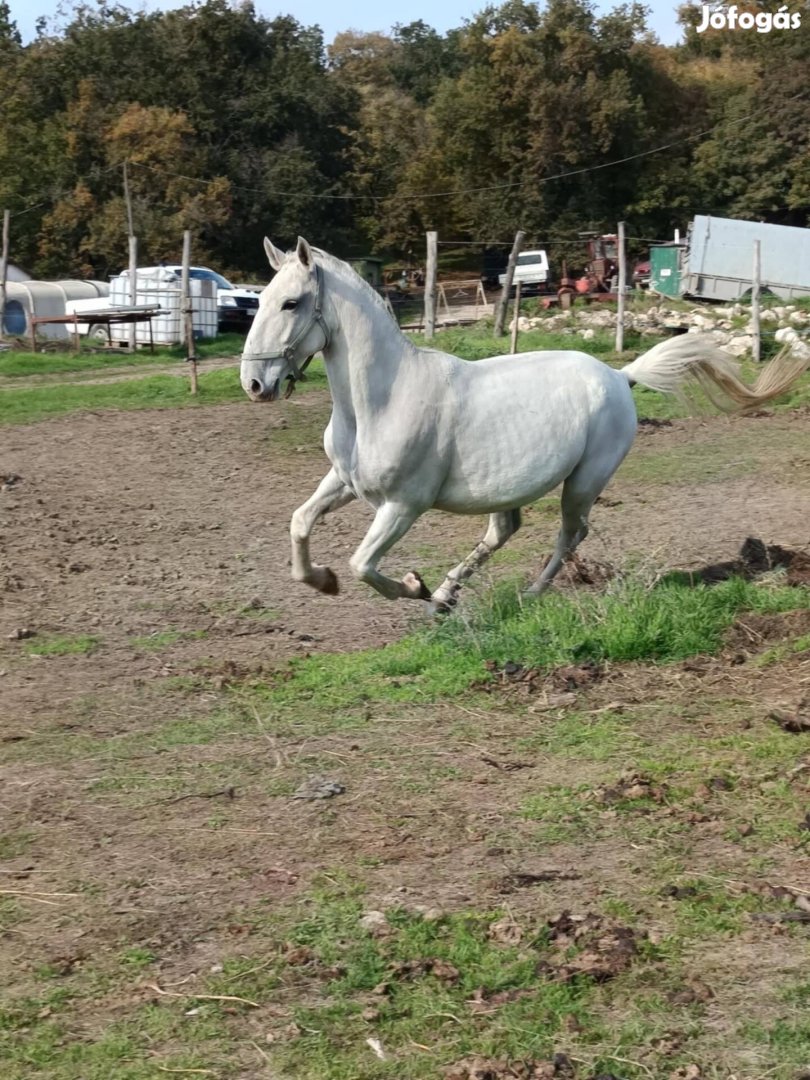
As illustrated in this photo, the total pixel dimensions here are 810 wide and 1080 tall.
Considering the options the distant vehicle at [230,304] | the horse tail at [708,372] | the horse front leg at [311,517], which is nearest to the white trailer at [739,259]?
the distant vehicle at [230,304]

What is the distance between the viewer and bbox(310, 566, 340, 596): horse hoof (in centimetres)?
702

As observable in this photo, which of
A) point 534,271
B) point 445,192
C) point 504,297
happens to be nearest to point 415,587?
point 504,297

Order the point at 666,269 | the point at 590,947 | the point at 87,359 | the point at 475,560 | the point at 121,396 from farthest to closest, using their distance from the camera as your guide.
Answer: the point at 666,269
the point at 87,359
the point at 121,396
the point at 475,560
the point at 590,947

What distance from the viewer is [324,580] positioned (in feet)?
23.1

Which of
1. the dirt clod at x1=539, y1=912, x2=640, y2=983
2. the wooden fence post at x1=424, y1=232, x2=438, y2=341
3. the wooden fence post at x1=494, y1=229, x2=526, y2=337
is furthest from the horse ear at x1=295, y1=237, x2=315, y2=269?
the wooden fence post at x1=494, y1=229, x2=526, y2=337

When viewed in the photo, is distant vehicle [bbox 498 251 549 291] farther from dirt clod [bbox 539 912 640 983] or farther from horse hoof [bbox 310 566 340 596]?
dirt clod [bbox 539 912 640 983]

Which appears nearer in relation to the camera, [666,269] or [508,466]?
[508,466]

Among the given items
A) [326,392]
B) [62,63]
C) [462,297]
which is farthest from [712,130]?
[326,392]

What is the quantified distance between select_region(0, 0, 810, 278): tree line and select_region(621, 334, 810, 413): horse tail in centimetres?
3446

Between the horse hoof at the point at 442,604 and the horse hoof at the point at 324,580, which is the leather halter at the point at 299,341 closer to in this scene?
the horse hoof at the point at 324,580

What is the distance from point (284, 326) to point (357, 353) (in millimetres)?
407

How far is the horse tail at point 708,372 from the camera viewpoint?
26.2ft

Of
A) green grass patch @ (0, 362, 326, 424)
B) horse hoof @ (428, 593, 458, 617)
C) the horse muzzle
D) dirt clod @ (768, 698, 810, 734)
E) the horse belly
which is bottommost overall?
dirt clod @ (768, 698, 810, 734)

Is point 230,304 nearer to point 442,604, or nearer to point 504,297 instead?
point 504,297
